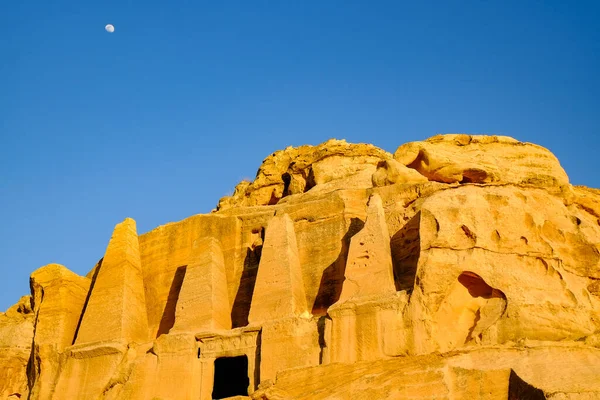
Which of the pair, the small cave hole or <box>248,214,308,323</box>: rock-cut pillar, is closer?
<box>248,214,308,323</box>: rock-cut pillar

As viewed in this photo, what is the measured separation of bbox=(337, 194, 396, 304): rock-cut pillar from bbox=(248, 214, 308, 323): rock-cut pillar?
67.4 inches

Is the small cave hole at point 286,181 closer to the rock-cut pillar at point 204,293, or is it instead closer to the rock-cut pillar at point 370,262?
the rock-cut pillar at point 204,293

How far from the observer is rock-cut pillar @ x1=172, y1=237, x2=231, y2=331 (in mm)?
20453

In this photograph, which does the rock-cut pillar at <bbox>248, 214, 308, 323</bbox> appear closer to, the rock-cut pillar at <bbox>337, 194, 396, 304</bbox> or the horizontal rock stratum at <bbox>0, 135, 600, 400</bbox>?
the horizontal rock stratum at <bbox>0, 135, 600, 400</bbox>

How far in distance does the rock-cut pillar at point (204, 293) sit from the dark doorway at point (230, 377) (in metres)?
2.86

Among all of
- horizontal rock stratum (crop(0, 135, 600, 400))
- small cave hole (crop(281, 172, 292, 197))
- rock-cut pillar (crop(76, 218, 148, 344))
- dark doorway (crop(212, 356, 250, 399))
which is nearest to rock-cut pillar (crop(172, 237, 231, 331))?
horizontal rock stratum (crop(0, 135, 600, 400))

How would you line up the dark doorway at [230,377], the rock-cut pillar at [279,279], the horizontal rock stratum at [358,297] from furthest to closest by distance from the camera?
the dark doorway at [230,377] → the rock-cut pillar at [279,279] → the horizontal rock stratum at [358,297]

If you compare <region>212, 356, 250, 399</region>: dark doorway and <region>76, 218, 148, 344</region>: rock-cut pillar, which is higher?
<region>76, 218, 148, 344</region>: rock-cut pillar

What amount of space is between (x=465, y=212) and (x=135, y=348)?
941 centimetres

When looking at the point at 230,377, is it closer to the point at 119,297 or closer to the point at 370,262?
the point at 119,297

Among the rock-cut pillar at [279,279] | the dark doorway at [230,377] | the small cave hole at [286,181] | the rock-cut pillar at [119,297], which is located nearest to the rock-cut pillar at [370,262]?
the rock-cut pillar at [279,279]

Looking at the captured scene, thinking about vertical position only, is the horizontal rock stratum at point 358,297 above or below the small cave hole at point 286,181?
below

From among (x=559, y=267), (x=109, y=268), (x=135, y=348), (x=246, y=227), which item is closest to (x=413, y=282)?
(x=559, y=267)

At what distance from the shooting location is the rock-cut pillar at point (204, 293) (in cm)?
2045
